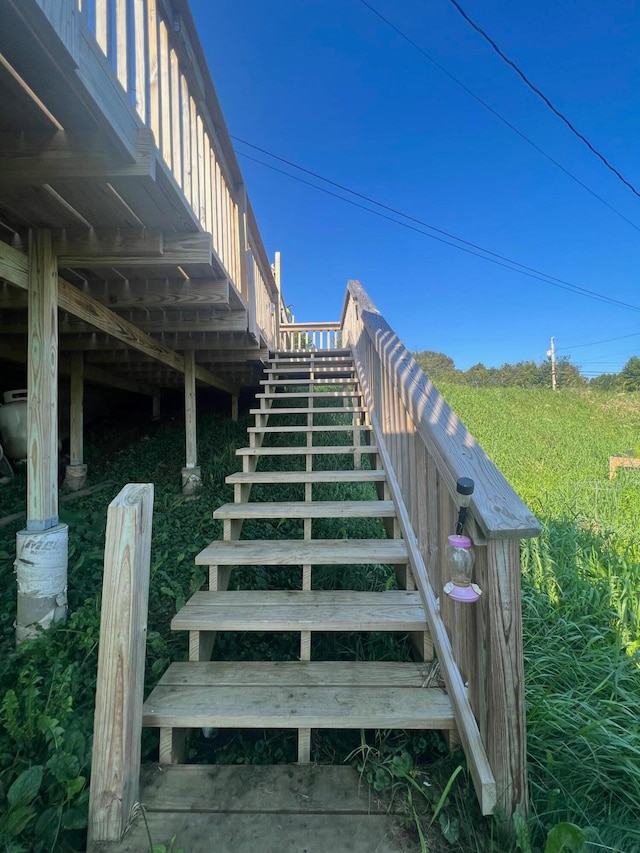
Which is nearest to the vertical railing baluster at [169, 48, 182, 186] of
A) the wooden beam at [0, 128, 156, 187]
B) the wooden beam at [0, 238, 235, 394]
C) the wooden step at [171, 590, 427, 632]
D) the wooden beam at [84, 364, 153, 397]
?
the wooden beam at [0, 128, 156, 187]

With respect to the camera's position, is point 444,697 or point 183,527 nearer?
point 444,697

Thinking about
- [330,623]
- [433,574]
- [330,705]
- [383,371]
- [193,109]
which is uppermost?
[193,109]

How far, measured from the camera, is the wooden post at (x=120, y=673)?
988 mm

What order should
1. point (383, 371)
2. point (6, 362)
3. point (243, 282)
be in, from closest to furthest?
point (383, 371), point (243, 282), point (6, 362)

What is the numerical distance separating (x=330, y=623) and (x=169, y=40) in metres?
2.91

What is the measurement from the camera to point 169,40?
1949mm

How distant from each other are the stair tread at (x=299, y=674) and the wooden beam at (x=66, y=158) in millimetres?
1876

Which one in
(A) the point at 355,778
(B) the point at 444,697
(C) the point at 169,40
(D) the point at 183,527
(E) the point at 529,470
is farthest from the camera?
(E) the point at 529,470

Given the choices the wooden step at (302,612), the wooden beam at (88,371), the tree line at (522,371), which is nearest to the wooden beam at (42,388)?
the wooden step at (302,612)

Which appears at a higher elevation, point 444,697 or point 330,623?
point 330,623

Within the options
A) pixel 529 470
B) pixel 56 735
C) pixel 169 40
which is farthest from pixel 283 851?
pixel 529 470

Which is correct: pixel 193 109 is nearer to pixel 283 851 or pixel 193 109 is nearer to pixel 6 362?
pixel 283 851

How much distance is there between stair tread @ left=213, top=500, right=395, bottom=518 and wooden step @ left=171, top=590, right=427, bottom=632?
1.51 ft

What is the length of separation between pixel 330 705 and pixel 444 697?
38 cm
